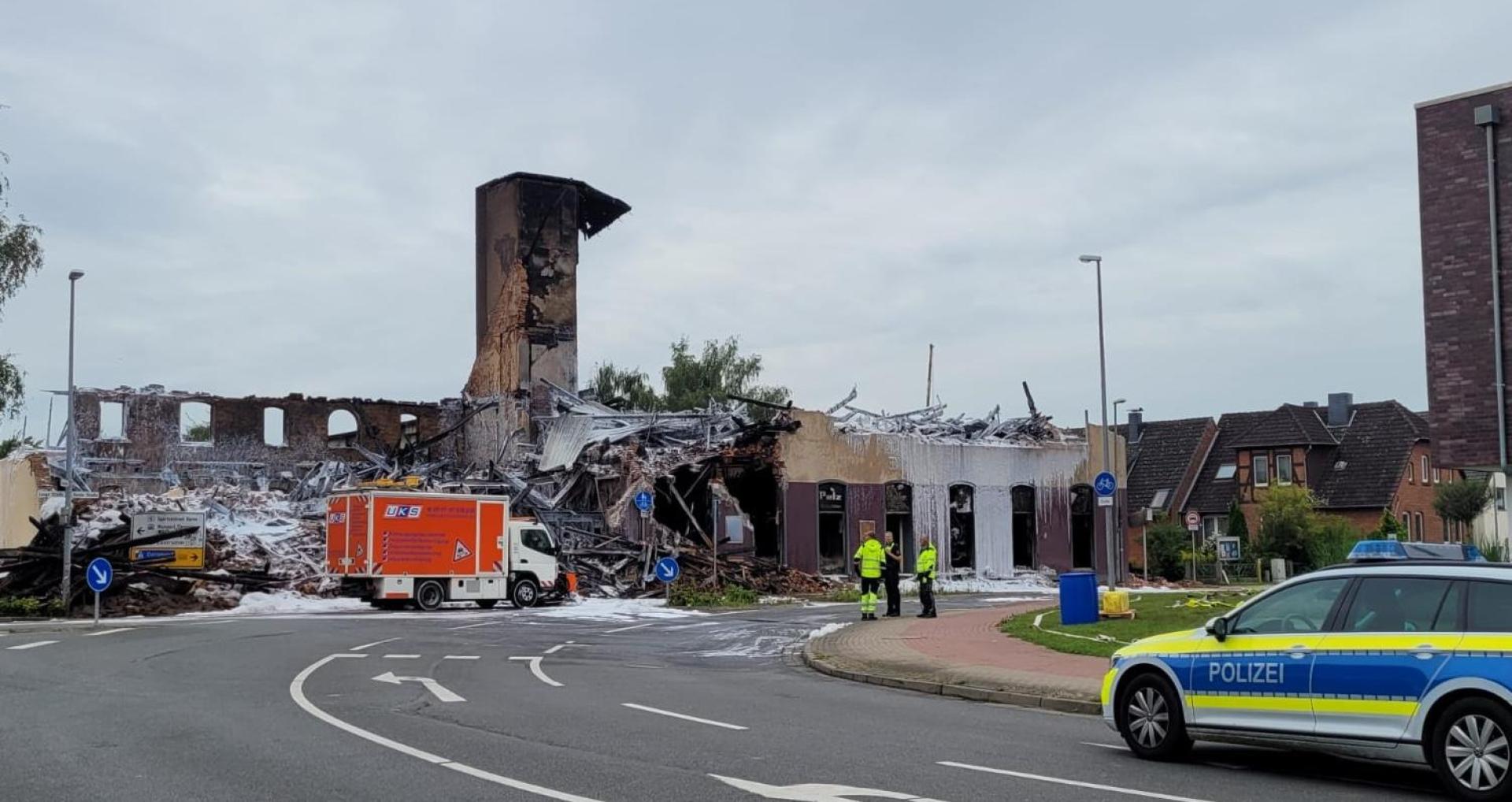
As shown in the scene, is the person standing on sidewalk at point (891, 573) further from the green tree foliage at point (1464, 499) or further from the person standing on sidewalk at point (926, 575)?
the green tree foliage at point (1464, 499)

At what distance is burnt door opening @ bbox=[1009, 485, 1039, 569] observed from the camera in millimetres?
47906

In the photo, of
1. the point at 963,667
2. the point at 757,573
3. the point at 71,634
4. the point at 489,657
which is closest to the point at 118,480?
the point at 757,573

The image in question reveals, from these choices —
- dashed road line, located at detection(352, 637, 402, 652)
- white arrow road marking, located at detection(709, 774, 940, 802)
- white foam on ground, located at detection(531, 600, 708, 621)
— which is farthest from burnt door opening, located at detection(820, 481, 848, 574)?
white arrow road marking, located at detection(709, 774, 940, 802)

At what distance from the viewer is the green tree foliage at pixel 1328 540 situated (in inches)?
1796

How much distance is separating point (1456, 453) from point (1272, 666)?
63.5 ft

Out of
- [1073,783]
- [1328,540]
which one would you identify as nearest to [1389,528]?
[1328,540]

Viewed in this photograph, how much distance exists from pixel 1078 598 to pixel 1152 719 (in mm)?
12336

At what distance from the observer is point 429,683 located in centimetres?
1600

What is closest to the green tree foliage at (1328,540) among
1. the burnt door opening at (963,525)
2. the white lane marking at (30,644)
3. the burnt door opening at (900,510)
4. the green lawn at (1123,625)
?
the burnt door opening at (963,525)

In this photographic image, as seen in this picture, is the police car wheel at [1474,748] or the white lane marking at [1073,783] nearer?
the police car wheel at [1474,748]

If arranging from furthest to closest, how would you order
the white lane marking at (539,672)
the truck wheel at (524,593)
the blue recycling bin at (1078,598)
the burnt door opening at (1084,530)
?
1. the burnt door opening at (1084,530)
2. the truck wheel at (524,593)
3. the blue recycling bin at (1078,598)
4. the white lane marking at (539,672)

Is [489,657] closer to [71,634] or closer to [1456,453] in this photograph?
[71,634]

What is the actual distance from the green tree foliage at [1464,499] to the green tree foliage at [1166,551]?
1412cm

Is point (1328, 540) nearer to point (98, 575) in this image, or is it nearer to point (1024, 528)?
point (1024, 528)
